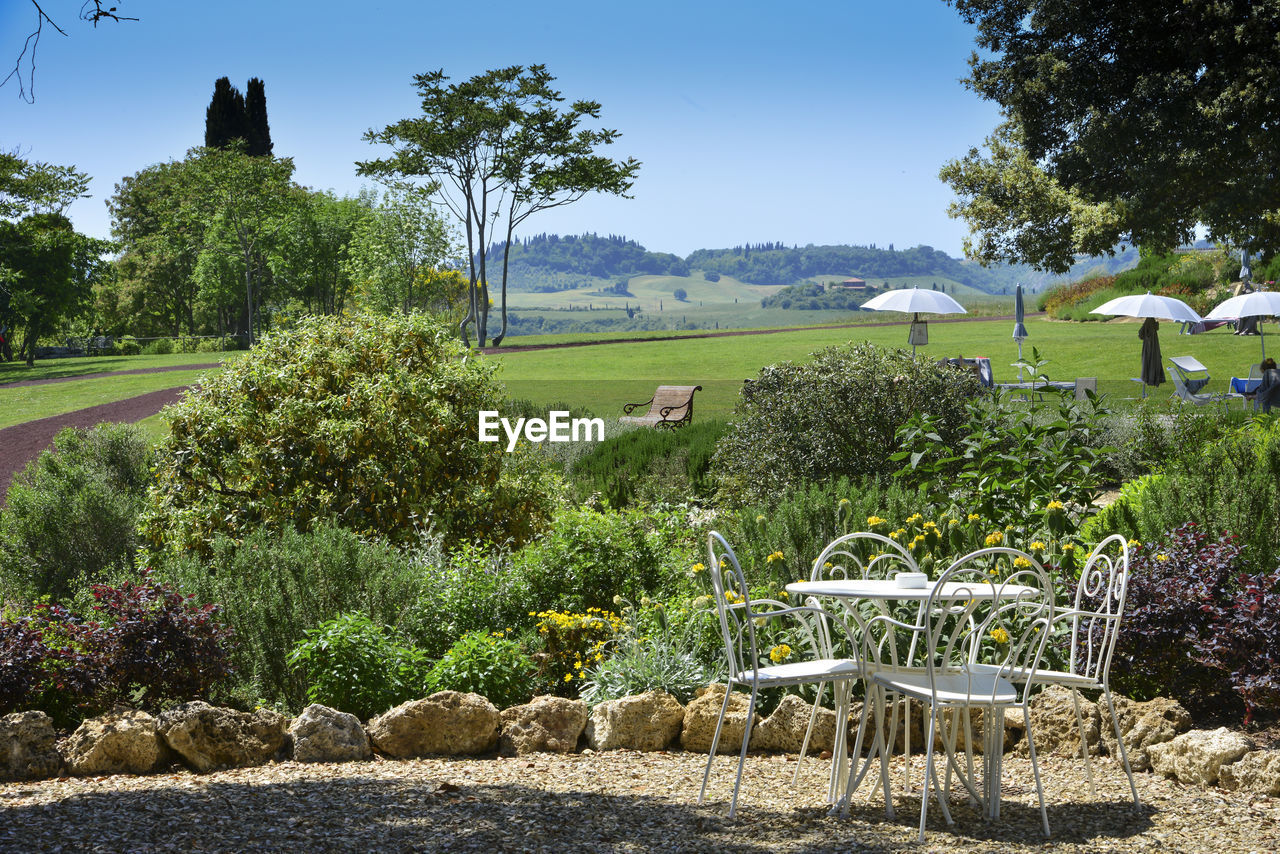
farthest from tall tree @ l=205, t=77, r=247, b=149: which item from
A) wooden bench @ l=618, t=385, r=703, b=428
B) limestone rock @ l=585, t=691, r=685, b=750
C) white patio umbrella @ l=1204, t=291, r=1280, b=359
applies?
limestone rock @ l=585, t=691, r=685, b=750

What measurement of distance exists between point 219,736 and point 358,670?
0.63 meters

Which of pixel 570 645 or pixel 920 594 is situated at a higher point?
pixel 920 594

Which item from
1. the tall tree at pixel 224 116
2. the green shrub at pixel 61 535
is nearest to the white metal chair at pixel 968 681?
the green shrub at pixel 61 535

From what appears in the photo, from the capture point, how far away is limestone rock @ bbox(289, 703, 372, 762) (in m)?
3.57

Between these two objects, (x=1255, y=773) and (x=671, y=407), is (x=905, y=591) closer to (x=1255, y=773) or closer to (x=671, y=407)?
(x=1255, y=773)

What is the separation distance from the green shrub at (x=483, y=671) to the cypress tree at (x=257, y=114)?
42.8 meters

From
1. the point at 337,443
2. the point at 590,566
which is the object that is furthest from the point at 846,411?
the point at 337,443

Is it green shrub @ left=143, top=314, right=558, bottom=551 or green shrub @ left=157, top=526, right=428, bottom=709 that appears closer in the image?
green shrub @ left=157, top=526, right=428, bottom=709

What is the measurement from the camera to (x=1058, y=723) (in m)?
3.80

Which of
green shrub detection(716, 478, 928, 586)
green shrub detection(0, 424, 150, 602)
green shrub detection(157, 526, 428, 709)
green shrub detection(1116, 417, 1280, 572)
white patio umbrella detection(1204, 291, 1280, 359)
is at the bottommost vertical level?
green shrub detection(0, 424, 150, 602)

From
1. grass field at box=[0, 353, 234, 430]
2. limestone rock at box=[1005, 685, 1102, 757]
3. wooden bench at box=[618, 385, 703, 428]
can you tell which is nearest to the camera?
limestone rock at box=[1005, 685, 1102, 757]

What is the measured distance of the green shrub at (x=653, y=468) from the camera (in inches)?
381

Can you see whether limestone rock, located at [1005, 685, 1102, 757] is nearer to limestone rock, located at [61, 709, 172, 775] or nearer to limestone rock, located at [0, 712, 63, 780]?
limestone rock, located at [61, 709, 172, 775]

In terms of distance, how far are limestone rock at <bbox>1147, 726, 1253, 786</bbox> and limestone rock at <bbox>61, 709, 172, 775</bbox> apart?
364cm
